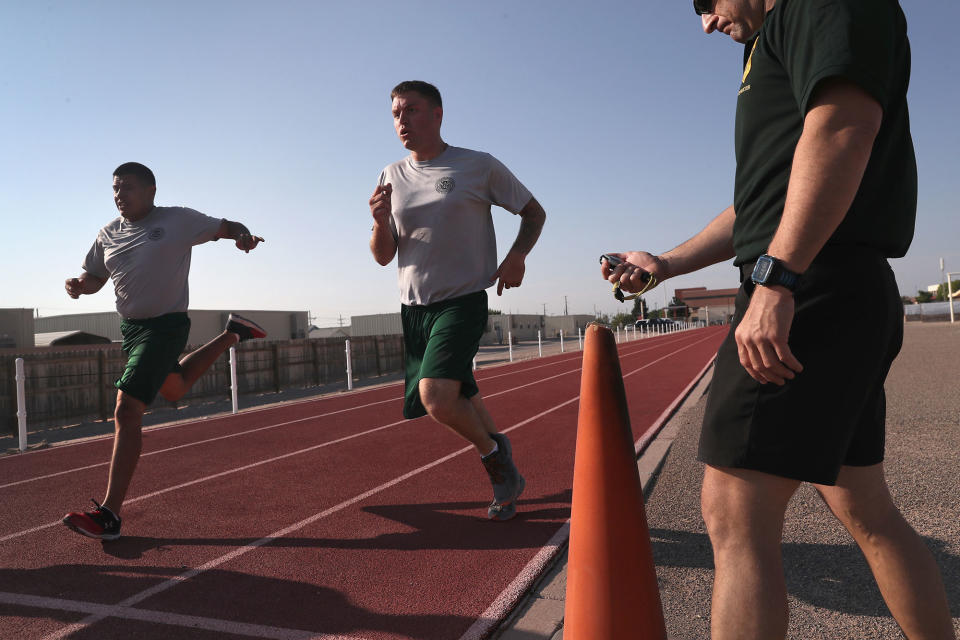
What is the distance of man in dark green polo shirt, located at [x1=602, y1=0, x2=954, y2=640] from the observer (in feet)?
4.33

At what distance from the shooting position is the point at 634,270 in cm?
190

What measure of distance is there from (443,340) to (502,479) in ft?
2.95

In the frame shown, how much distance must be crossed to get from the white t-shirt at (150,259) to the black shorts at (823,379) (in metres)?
3.37

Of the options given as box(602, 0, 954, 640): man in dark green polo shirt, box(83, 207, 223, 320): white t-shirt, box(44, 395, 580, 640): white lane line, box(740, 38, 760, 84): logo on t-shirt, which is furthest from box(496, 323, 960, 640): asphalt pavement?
box(83, 207, 223, 320): white t-shirt

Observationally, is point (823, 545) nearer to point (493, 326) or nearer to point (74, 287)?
point (74, 287)

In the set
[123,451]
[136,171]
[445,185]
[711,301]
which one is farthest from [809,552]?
[711,301]

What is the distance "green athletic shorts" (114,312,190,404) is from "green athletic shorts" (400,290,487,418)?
127 cm

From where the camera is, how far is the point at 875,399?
61.7 inches

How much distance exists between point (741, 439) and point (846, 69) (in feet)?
2.59

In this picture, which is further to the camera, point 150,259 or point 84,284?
point 84,284

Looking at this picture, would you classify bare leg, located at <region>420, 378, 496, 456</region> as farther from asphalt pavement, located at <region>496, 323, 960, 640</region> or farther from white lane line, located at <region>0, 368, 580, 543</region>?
white lane line, located at <region>0, 368, 580, 543</region>

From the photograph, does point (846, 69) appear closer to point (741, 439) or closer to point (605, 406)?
point (741, 439)

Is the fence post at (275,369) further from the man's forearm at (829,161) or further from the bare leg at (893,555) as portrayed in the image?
the man's forearm at (829,161)

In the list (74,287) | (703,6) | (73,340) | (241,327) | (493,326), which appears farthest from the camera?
(493,326)
